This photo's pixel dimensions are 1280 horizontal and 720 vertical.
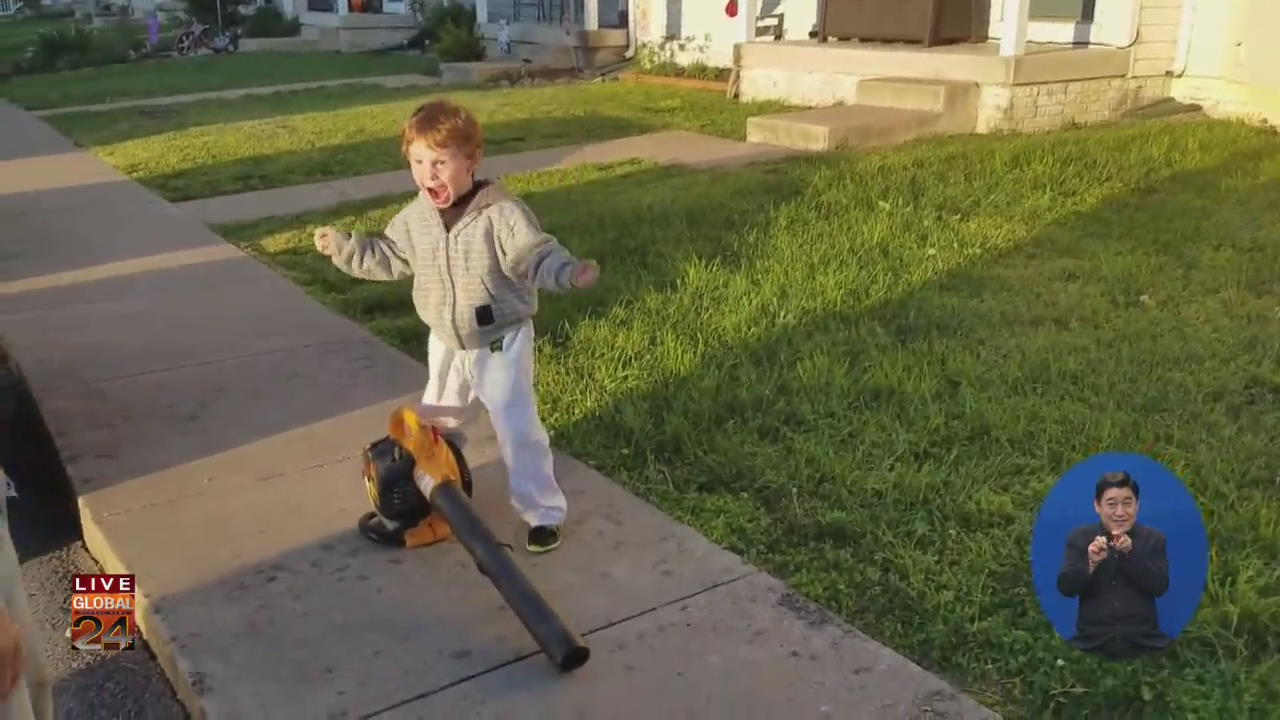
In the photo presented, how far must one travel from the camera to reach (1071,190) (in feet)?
23.5

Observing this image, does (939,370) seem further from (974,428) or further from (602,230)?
(602,230)

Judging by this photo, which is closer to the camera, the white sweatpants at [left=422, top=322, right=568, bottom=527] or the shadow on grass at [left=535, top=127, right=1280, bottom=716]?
the shadow on grass at [left=535, top=127, right=1280, bottom=716]

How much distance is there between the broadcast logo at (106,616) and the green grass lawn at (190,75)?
14748 mm

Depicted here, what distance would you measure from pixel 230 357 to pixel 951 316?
313 cm

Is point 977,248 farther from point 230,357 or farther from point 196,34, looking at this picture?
point 196,34

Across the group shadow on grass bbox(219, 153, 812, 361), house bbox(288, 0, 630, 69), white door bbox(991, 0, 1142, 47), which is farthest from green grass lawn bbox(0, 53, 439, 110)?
shadow on grass bbox(219, 153, 812, 361)

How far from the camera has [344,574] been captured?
3.20 meters

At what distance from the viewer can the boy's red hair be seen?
2.99m

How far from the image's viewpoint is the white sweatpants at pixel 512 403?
3193 millimetres

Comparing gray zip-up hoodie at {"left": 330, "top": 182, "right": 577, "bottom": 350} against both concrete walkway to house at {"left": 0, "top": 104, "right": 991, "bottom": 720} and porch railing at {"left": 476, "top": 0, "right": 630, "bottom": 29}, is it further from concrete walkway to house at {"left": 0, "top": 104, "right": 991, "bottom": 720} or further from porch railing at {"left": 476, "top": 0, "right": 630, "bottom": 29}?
porch railing at {"left": 476, "top": 0, "right": 630, "bottom": 29}

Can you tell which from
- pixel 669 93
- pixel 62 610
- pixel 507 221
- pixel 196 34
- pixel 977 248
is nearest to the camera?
pixel 507 221

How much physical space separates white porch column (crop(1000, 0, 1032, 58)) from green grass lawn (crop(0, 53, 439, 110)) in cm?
1124

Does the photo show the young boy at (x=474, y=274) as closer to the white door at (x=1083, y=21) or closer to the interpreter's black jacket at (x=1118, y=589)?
the interpreter's black jacket at (x=1118, y=589)

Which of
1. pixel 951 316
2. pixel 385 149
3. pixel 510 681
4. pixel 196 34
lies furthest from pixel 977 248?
pixel 196 34
